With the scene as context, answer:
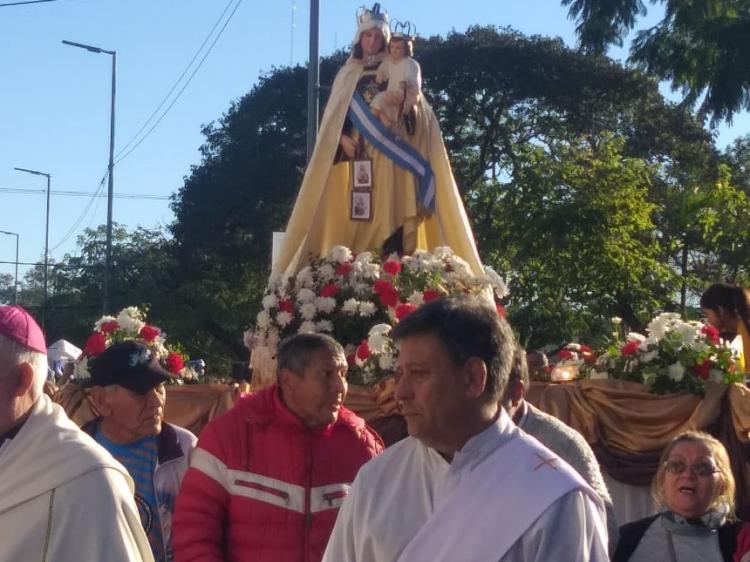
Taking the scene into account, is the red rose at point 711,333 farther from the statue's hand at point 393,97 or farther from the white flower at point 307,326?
the statue's hand at point 393,97

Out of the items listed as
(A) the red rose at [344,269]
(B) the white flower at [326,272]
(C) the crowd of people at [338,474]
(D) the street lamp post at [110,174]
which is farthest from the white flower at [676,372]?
(D) the street lamp post at [110,174]

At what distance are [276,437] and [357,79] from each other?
6719 millimetres

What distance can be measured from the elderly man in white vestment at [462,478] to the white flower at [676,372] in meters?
4.38

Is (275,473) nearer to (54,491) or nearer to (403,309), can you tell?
(54,491)

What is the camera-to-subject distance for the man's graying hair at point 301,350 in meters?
4.75

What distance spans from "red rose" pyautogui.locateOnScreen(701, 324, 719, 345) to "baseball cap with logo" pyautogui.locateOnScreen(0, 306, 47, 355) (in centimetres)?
503

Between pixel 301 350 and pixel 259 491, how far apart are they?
1.85 feet

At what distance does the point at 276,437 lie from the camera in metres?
4.66

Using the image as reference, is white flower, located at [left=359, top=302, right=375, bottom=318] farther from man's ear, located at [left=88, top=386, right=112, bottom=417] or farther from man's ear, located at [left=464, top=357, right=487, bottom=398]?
man's ear, located at [left=464, top=357, right=487, bottom=398]

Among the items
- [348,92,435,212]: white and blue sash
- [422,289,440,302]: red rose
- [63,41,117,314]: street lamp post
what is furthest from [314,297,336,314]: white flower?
[63,41,117,314]: street lamp post

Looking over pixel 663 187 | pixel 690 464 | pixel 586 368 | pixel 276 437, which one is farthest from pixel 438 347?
pixel 663 187

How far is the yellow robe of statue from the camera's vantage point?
35.5 ft

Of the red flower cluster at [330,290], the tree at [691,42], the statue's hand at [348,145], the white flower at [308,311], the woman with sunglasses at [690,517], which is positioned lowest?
the woman with sunglasses at [690,517]

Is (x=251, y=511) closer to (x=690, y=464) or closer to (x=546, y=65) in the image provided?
(x=690, y=464)
